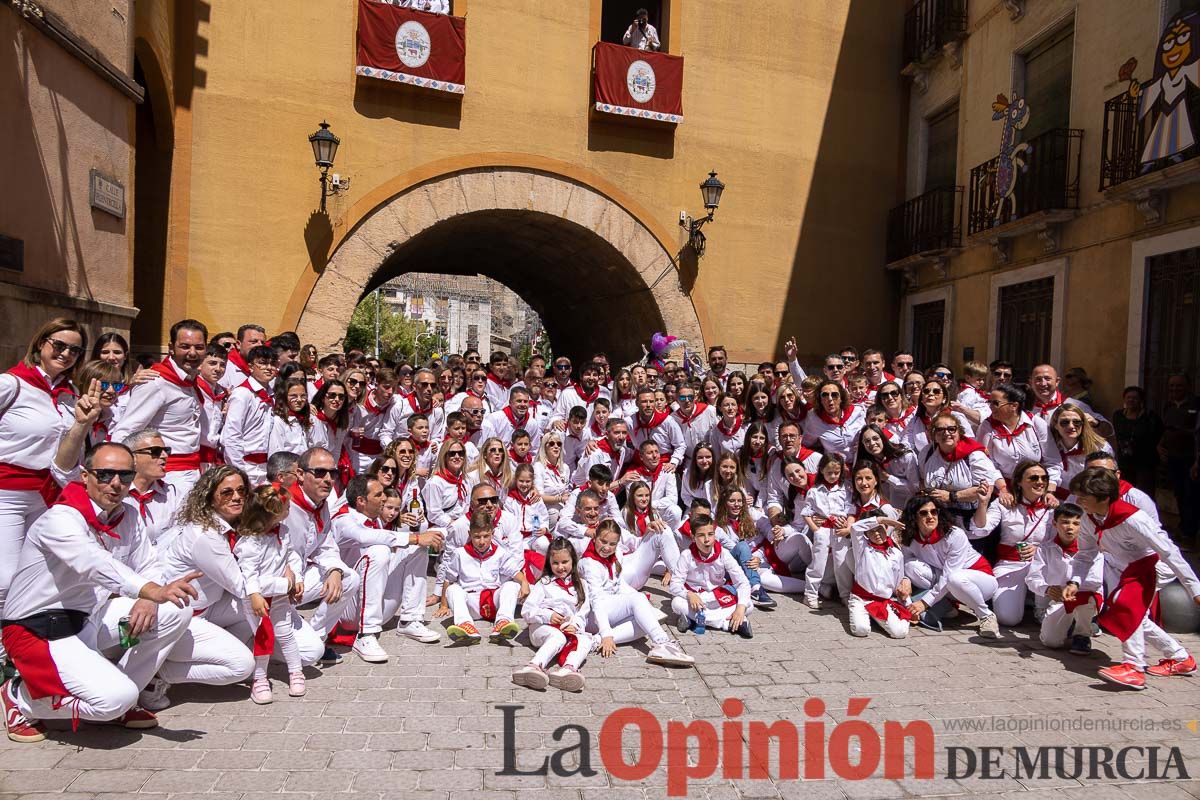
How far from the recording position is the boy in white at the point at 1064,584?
5.27m

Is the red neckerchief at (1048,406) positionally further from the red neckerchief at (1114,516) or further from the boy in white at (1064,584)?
the red neckerchief at (1114,516)

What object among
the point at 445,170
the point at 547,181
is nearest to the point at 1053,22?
the point at 547,181

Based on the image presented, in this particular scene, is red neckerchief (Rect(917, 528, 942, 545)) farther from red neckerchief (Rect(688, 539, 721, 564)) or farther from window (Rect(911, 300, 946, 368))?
window (Rect(911, 300, 946, 368))

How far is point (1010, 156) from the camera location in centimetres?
1056

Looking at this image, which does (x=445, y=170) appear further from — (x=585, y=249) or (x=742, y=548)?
(x=742, y=548)

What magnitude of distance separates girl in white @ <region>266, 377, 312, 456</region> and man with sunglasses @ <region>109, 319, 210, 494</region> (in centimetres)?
70

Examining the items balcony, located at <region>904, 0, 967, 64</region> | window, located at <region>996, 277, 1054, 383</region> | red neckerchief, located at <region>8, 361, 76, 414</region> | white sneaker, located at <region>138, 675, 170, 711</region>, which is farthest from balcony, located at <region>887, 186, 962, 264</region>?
white sneaker, located at <region>138, 675, 170, 711</region>

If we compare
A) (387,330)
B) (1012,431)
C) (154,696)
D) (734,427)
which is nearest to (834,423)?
(734,427)

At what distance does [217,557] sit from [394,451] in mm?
2022

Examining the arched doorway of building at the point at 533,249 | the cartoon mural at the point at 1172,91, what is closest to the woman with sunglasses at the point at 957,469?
the cartoon mural at the point at 1172,91

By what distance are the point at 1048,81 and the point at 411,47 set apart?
28.1 feet

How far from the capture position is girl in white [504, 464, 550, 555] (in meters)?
6.60

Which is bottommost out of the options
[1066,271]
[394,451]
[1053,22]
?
[394,451]

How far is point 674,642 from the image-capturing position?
5.29m
